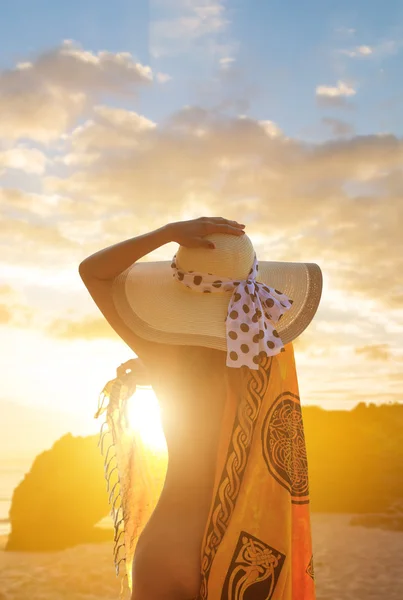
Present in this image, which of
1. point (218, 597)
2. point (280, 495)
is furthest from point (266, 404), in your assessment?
point (218, 597)

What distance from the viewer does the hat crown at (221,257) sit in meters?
2.70

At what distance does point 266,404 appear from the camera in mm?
2752

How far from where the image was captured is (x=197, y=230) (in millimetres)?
2660

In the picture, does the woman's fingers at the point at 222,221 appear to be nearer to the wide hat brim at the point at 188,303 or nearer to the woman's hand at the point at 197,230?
the woman's hand at the point at 197,230

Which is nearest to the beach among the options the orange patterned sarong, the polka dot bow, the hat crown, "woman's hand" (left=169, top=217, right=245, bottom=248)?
the orange patterned sarong

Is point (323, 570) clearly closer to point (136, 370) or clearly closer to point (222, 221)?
point (136, 370)

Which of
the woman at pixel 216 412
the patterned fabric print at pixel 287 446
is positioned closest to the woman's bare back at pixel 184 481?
the woman at pixel 216 412

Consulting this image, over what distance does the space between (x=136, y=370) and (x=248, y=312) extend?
1.02m

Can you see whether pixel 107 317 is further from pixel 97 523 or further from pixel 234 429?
pixel 97 523

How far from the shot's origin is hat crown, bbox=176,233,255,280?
8.87ft

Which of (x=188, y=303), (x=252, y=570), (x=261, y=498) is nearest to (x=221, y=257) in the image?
(x=188, y=303)

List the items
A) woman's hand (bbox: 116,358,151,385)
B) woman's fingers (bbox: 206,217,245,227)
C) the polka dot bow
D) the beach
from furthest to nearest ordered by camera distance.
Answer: the beach < woman's hand (bbox: 116,358,151,385) < woman's fingers (bbox: 206,217,245,227) < the polka dot bow

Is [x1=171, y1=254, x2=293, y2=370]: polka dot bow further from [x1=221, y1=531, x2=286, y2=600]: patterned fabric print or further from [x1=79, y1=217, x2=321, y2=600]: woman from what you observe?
[x1=221, y1=531, x2=286, y2=600]: patterned fabric print

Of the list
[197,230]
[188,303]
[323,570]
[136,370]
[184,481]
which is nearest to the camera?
[184,481]
